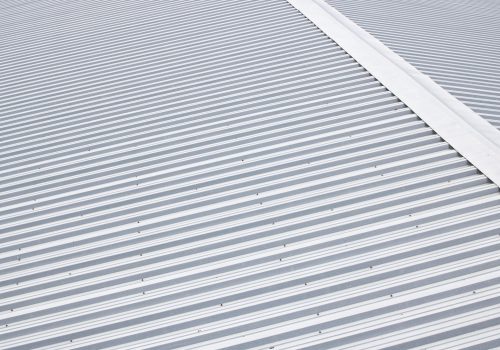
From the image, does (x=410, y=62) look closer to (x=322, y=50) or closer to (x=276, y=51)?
(x=322, y=50)

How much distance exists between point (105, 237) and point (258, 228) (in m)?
1.37

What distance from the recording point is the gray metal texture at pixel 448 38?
718 cm

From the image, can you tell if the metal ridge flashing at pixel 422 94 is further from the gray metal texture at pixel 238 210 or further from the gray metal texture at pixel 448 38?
the gray metal texture at pixel 448 38

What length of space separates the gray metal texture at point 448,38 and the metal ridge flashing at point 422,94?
46 cm

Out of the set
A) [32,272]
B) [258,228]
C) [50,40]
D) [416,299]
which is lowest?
[416,299]

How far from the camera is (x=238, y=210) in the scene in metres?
5.21

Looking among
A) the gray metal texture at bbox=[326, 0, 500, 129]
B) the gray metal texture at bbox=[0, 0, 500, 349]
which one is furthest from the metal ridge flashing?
the gray metal texture at bbox=[326, 0, 500, 129]

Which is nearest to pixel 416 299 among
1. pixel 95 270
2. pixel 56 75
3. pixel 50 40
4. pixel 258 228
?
pixel 258 228

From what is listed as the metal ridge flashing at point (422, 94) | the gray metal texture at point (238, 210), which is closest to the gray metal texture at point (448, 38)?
the metal ridge flashing at point (422, 94)

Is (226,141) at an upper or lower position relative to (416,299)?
upper

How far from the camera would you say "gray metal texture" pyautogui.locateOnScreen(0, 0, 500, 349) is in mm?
4266

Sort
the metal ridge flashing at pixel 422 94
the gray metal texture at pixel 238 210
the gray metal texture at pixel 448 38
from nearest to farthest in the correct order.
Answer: the gray metal texture at pixel 238 210 < the metal ridge flashing at pixel 422 94 < the gray metal texture at pixel 448 38

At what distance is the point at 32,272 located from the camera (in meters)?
4.96

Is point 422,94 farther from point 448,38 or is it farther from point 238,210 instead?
point 448,38
